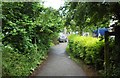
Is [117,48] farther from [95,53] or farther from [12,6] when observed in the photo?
[12,6]

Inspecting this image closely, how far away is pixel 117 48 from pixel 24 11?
251 inches

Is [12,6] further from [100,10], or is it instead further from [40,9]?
[100,10]

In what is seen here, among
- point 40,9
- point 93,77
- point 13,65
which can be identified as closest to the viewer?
point 13,65

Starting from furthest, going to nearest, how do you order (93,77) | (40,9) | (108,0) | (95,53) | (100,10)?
(40,9), (95,53), (93,77), (100,10), (108,0)

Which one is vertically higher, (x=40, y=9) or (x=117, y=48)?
(x=40, y=9)

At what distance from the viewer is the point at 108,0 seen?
7711mm

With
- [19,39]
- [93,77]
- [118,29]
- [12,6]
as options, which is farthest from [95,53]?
[12,6]

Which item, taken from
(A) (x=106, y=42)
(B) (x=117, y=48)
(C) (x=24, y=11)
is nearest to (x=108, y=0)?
(B) (x=117, y=48)

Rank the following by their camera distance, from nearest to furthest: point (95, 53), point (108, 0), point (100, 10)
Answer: point (108, 0) < point (100, 10) < point (95, 53)

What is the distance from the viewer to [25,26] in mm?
12586

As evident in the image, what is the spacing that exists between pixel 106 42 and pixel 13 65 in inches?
153

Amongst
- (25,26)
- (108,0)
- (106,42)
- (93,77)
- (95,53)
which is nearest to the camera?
(108,0)

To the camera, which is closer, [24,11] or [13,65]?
[13,65]

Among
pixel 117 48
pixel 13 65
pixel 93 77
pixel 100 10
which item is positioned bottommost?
pixel 93 77
